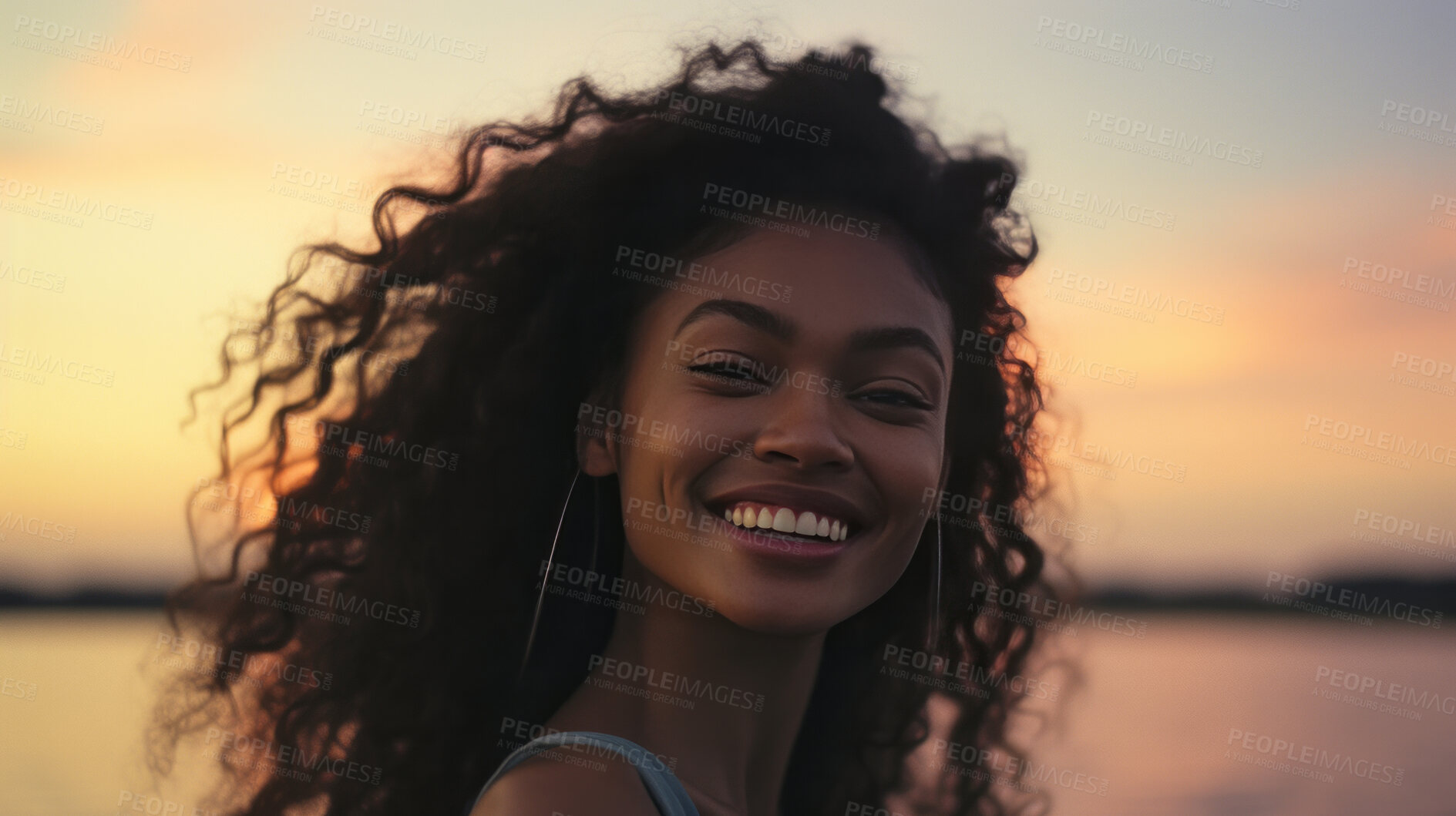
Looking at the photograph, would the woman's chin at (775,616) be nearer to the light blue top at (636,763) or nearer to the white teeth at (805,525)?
the white teeth at (805,525)

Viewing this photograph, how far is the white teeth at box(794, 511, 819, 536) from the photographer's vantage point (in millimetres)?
2604

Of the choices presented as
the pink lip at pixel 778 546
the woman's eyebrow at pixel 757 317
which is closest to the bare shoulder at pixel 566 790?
the pink lip at pixel 778 546

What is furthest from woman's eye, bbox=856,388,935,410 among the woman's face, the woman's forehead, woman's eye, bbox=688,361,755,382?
woman's eye, bbox=688,361,755,382

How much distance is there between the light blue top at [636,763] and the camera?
228 centimetres

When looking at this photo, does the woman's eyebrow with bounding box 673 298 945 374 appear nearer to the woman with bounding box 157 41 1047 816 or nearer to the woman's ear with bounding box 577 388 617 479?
the woman with bounding box 157 41 1047 816

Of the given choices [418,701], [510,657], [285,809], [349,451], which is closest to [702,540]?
[510,657]

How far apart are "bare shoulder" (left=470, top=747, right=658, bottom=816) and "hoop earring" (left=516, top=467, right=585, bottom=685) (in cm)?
65

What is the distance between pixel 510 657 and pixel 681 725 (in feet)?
2.02

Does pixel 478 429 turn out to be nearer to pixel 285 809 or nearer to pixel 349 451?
pixel 349 451

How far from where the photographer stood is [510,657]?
3.08 m

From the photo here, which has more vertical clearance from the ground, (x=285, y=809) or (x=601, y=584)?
(x=601, y=584)

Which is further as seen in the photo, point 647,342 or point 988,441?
point 988,441

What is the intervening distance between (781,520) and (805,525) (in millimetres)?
64

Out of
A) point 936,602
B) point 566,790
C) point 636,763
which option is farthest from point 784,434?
point 936,602
